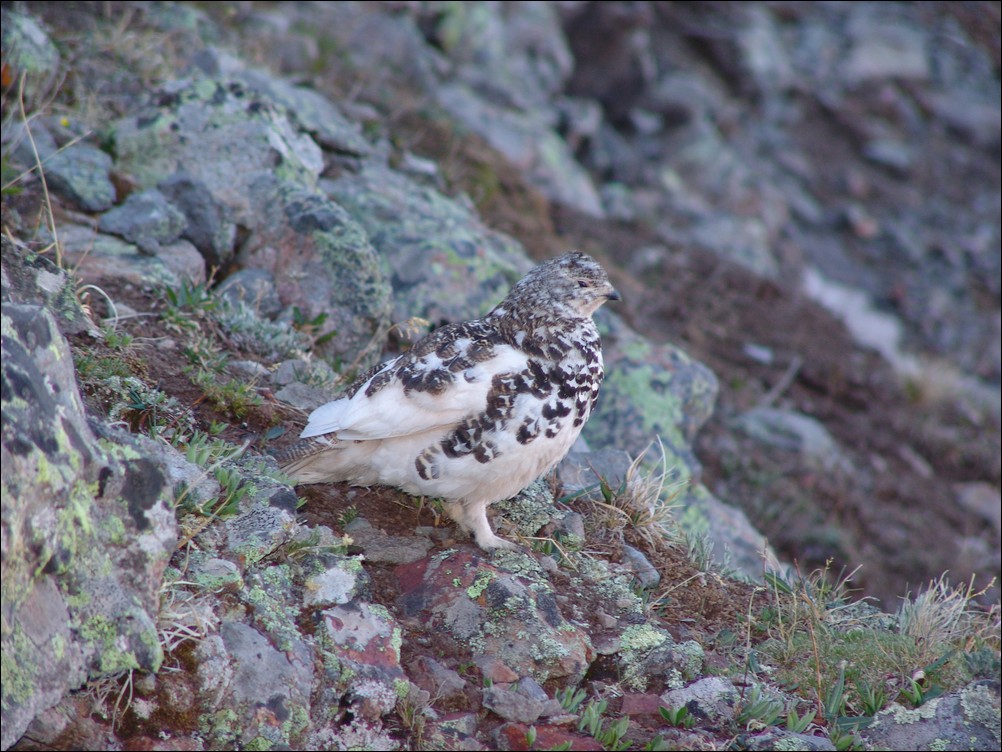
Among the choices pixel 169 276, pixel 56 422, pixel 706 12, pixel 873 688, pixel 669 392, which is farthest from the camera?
pixel 706 12

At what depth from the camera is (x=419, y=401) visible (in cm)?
443

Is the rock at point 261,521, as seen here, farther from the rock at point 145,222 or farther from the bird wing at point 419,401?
the rock at point 145,222

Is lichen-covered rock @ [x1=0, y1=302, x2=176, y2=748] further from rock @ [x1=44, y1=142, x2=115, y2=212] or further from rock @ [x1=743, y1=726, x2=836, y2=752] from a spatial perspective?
rock @ [x1=44, y1=142, x2=115, y2=212]

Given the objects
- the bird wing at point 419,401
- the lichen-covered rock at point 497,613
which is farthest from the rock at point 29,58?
the lichen-covered rock at point 497,613

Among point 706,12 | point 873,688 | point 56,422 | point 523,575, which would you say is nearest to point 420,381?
point 523,575

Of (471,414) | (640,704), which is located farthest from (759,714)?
(471,414)

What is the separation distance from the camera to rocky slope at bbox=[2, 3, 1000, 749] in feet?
11.4

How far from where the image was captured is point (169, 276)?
6.09 meters

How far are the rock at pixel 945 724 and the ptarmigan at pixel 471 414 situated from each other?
5.88 feet

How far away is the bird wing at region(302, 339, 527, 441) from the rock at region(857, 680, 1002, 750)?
2.13 meters

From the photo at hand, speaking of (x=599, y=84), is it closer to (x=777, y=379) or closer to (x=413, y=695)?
(x=777, y=379)

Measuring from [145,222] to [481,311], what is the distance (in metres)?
2.51

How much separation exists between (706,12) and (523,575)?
13205 mm

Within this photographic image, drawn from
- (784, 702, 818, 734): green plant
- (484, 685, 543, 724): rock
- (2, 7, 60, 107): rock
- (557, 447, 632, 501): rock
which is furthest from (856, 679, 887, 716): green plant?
(2, 7, 60, 107): rock
